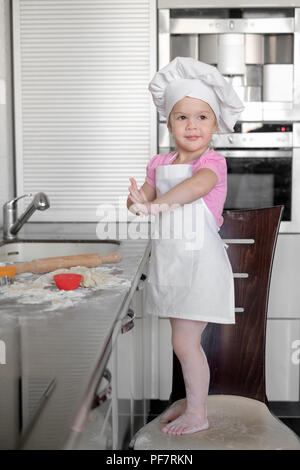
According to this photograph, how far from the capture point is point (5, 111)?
104 inches

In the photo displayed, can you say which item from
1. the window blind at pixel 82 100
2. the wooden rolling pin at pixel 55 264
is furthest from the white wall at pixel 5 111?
the wooden rolling pin at pixel 55 264

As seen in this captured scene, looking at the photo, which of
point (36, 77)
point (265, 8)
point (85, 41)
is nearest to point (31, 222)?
point (36, 77)

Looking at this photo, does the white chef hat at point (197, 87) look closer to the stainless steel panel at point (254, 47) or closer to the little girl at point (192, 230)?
the little girl at point (192, 230)

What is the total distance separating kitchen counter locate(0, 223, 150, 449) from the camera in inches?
28.0

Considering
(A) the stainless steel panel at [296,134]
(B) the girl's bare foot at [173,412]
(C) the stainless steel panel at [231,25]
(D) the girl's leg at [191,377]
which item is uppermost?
(C) the stainless steel panel at [231,25]

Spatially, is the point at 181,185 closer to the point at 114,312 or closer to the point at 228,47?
the point at 114,312

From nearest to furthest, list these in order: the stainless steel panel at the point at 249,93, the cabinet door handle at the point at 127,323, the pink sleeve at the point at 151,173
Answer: the cabinet door handle at the point at 127,323
the pink sleeve at the point at 151,173
the stainless steel panel at the point at 249,93

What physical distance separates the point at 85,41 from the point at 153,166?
119 cm

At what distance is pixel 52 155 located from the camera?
2.74m

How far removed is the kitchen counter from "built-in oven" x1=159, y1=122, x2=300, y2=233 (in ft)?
4.60

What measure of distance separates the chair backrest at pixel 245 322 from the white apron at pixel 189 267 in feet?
0.61

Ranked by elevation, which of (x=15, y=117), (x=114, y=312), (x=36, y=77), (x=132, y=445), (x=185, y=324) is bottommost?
(x=132, y=445)

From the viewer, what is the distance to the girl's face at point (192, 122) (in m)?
1.57

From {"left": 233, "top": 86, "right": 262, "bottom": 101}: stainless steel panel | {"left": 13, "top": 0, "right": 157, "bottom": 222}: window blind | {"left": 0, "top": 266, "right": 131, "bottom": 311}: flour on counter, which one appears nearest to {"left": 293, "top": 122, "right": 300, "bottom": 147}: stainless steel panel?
{"left": 233, "top": 86, "right": 262, "bottom": 101}: stainless steel panel
